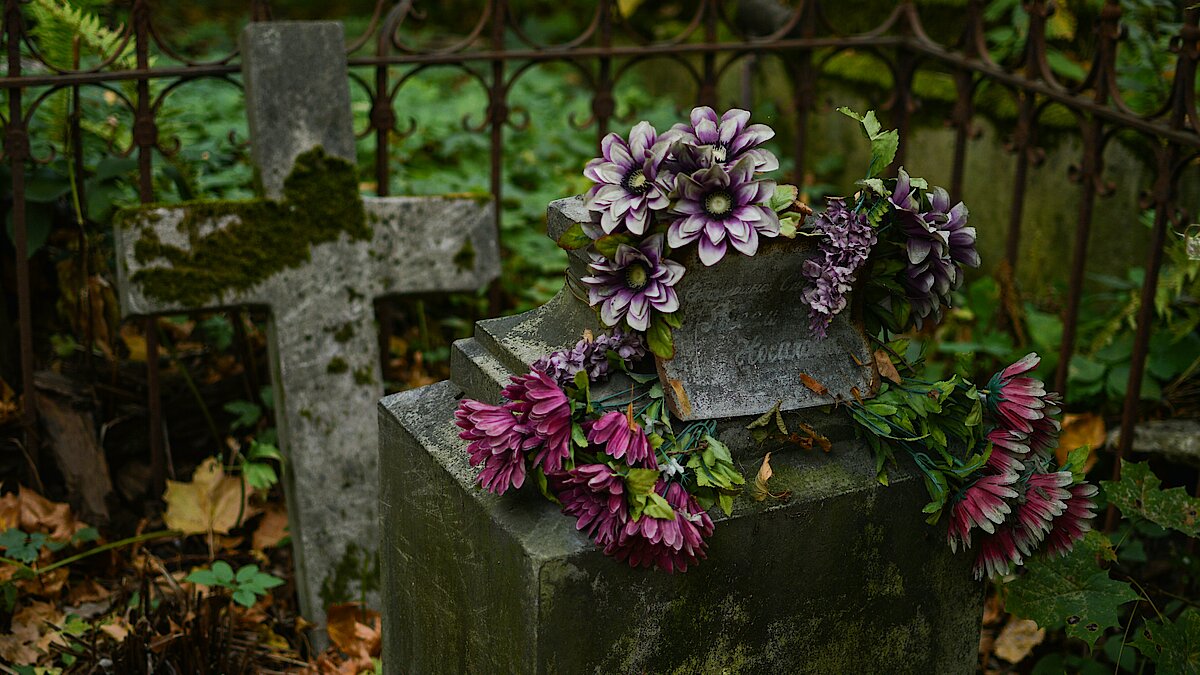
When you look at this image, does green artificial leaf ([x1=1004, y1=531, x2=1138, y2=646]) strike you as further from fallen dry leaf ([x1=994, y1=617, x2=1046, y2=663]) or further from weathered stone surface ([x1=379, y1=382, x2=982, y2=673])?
fallen dry leaf ([x1=994, y1=617, x2=1046, y2=663])

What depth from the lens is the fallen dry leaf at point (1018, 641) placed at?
128 inches

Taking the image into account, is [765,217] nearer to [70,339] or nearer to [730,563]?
[730,563]

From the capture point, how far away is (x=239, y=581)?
310 cm

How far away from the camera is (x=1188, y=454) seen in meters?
3.24

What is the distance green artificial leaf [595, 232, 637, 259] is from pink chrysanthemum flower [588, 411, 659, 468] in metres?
0.25

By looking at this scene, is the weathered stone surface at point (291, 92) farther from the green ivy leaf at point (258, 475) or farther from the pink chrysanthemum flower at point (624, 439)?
the pink chrysanthemum flower at point (624, 439)

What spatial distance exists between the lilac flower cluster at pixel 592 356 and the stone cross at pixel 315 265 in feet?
4.46

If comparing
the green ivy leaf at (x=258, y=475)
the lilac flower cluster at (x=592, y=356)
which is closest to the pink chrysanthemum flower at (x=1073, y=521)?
the lilac flower cluster at (x=592, y=356)

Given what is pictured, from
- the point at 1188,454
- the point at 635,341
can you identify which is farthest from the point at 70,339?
the point at 1188,454

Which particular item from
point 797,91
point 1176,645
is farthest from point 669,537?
point 797,91

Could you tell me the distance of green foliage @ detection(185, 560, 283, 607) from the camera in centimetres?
300

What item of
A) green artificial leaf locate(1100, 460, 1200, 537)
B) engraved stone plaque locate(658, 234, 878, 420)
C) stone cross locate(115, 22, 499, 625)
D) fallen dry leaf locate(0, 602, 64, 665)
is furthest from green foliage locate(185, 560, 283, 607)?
green artificial leaf locate(1100, 460, 1200, 537)

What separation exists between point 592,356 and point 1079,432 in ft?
6.89

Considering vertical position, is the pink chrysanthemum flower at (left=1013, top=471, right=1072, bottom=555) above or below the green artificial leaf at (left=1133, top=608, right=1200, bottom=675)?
above
